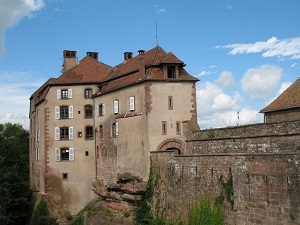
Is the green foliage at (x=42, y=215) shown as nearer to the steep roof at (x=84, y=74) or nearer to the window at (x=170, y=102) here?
the steep roof at (x=84, y=74)

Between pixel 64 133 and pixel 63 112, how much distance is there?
2.02 meters

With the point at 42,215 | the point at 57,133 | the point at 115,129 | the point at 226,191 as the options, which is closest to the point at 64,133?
the point at 57,133

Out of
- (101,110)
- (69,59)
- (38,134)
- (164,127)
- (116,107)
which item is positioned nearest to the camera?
(164,127)

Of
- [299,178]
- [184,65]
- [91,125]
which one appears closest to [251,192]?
[299,178]

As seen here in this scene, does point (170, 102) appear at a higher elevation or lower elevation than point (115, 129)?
higher

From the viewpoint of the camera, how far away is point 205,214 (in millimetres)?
22500

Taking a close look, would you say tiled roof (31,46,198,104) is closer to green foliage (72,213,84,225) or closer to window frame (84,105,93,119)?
window frame (84,105,93,119)

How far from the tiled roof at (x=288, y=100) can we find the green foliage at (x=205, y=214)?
31.2 ft

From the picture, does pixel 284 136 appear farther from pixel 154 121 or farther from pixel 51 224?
pixel 51 224

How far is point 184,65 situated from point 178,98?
106 inches

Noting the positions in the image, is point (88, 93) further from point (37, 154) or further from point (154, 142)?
point (154, 142)

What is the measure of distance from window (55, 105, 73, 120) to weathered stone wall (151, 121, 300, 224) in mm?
13803

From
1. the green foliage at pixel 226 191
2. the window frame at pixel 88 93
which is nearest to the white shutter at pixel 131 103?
the window frame at pixel 88 93

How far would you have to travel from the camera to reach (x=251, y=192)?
1958 centimetres
